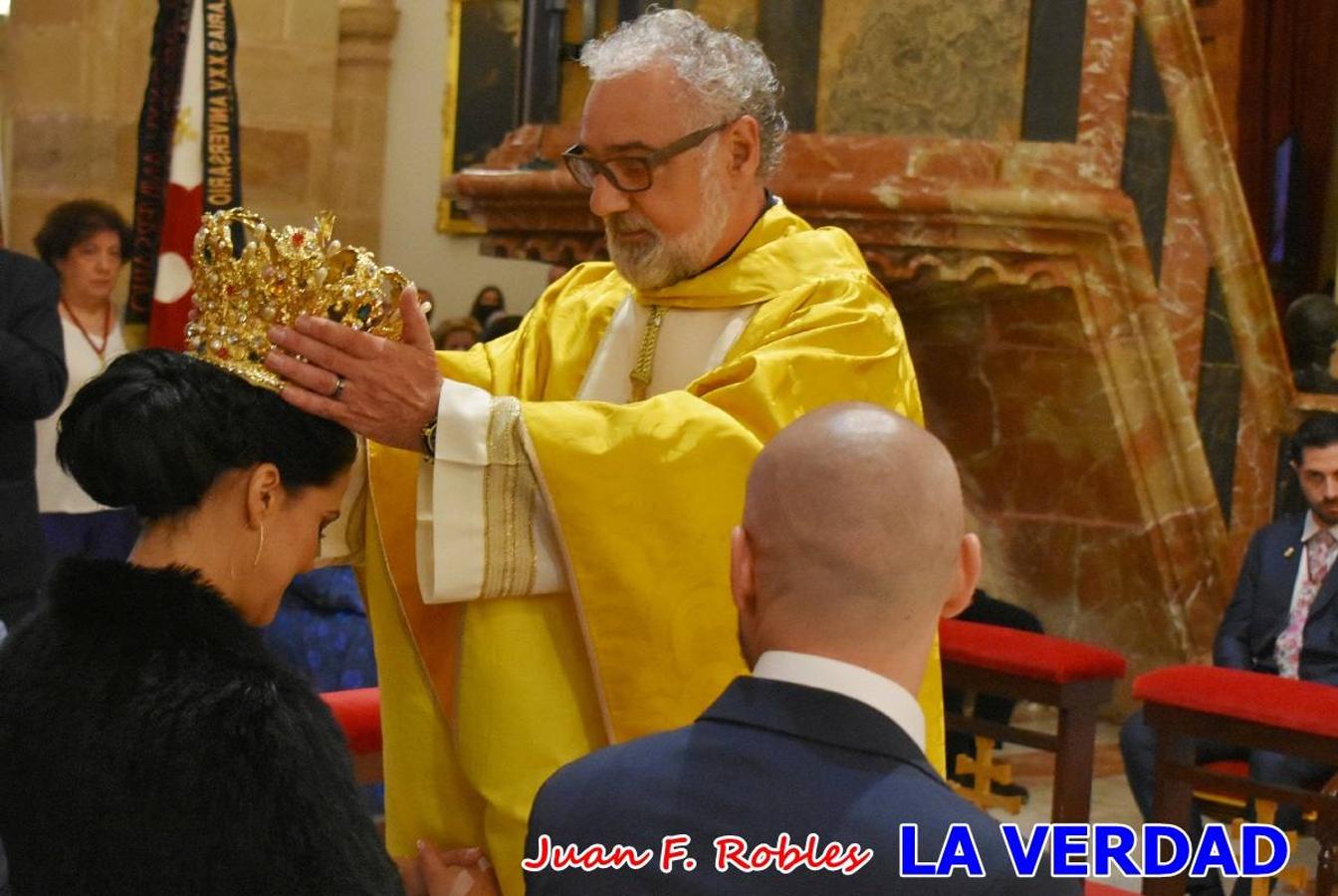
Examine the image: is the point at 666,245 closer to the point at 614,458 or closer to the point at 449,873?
the point at 614,458

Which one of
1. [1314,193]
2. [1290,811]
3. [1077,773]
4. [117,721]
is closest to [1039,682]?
[1077,773]

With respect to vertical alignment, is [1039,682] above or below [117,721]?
below

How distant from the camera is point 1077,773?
4707 mm

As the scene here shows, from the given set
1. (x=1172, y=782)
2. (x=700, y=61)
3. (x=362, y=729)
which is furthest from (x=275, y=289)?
(x=1172, y=782)

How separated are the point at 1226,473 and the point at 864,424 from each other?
502cm

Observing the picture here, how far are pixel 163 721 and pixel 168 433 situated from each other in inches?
16.0

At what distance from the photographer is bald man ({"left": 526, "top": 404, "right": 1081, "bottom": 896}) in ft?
4.97

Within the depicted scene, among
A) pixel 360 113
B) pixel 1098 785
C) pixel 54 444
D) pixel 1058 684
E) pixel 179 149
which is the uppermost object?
pixel 360 113

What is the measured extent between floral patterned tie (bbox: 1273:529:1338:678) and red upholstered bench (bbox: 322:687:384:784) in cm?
279

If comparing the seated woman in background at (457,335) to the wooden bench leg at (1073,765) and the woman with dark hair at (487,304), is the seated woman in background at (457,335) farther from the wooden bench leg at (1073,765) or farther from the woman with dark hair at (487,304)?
the wooden bench leg at (1073,765)

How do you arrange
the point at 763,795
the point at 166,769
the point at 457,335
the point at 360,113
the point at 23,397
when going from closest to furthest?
the point at 763,795 → the point at 166,769 → the point at 23,397 → the point at 457,335 → the point at 360,113

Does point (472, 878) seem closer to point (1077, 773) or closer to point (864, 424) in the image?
point (864, 424)

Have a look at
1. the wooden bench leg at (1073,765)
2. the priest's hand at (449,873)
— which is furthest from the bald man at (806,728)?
the wooden bench leg at (1073,765)

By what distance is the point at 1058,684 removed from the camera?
15.3 ft
